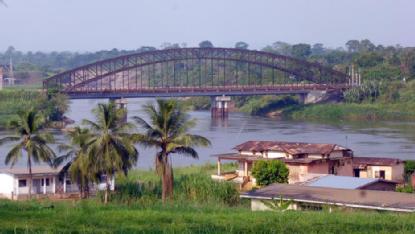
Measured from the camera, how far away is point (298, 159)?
20.2 meters

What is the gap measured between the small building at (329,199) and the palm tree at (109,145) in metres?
4.02

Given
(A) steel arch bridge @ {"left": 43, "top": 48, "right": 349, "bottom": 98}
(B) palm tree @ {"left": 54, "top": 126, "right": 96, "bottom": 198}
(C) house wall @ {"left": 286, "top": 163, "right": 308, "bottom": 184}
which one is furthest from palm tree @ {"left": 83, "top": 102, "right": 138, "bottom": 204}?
(A) steel arch bridge @ {"left": 43, "top": 48, "right": 349, "bottom": 98}

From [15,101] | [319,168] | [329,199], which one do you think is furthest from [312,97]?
[329,199]

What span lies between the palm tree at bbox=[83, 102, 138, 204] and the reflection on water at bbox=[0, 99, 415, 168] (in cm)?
789

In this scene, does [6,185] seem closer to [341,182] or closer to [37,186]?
[37,186]

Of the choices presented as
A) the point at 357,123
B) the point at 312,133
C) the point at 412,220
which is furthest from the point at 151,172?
the point at 357,123

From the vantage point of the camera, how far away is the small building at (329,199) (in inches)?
479

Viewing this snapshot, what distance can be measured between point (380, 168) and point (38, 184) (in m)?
7.81

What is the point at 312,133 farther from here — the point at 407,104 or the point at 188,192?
the point at 188,192

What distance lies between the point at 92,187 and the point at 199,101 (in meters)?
41.5

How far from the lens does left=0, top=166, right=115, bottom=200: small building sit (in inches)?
746

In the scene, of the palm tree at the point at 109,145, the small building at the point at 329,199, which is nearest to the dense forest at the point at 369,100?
the palm tree at the point at 109,145

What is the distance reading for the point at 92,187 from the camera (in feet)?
63.3

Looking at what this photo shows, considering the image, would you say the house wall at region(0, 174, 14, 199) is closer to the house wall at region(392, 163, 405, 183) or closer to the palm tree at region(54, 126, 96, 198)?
the palm tree at region(54, 126, 96, 198)
